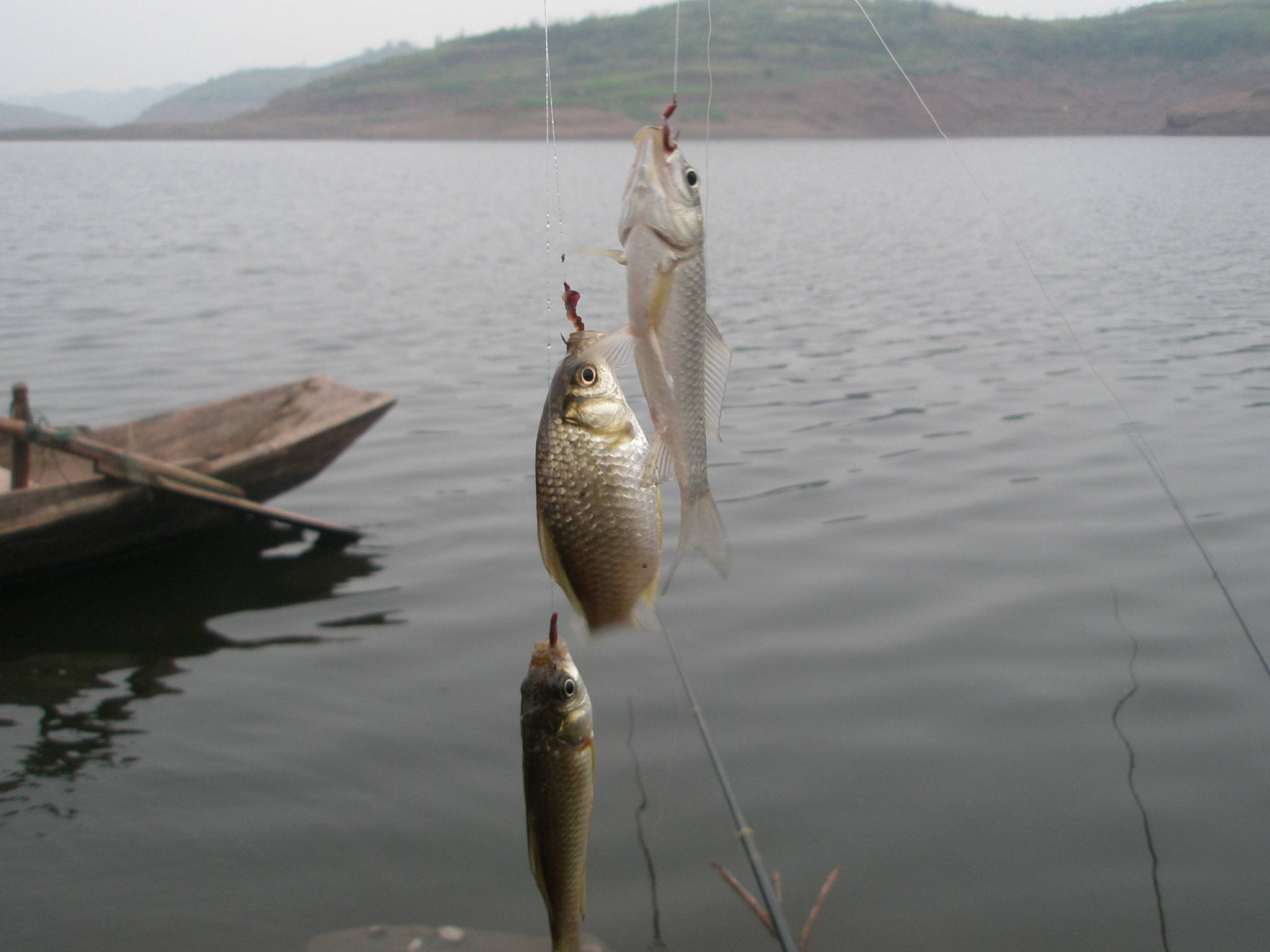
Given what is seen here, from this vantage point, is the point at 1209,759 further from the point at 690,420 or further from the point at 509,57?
the point at 509,57

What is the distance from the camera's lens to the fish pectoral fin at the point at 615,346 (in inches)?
63.9

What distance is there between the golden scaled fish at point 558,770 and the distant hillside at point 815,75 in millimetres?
2082

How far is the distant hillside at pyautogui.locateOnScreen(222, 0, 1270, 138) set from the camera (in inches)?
1162

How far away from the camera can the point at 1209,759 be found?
5.95 metres

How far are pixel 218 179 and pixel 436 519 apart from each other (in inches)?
2194

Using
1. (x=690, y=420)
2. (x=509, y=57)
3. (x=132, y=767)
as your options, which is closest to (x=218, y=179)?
(x=509, y=57)

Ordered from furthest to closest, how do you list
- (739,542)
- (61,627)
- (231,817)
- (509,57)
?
(509,57)
(739,542)
(61,627)
(231,817)

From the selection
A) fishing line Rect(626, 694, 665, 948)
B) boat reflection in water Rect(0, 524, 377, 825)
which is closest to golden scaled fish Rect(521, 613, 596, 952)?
fishing line Rect(626, 694, 665, 948)

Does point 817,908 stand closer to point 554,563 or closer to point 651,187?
point 554,563

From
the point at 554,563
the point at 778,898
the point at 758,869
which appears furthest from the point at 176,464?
the point at 554,563

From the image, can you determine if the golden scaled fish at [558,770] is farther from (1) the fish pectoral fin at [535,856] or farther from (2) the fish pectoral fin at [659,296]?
(2) the fish pectoral fin at [659,296]

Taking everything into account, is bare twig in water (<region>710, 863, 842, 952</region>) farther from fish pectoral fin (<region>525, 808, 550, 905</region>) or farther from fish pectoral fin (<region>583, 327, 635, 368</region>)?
fish pectoral fin (<region>583, 327, 635, 368</region>)

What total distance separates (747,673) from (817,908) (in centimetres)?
260

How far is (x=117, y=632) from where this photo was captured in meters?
7.99
